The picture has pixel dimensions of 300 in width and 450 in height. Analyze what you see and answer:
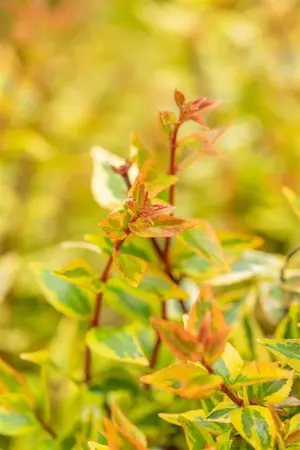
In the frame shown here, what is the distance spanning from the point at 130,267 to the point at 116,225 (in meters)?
0.04

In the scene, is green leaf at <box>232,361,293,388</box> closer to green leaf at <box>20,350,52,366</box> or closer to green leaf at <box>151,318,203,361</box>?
green leaf at <box>151,318,203,361</box>

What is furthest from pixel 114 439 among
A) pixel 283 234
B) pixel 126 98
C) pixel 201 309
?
pixel 126 98

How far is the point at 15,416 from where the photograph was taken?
0.57 metres

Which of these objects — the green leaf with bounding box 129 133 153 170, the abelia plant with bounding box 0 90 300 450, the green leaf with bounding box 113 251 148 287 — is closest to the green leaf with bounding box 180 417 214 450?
the abelia plant with bounding box 0 90 300 450

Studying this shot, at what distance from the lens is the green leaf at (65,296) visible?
60 cm

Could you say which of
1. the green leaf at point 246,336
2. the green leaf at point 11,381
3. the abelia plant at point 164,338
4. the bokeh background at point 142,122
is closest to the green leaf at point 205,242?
the abelia plant at point 164,338

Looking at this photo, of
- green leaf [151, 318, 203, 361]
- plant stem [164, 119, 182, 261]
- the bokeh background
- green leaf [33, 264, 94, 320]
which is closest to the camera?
green leaf [151, 318, 203, 361]

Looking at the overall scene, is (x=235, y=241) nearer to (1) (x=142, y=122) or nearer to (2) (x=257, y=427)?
(2) (x=257, y=427)

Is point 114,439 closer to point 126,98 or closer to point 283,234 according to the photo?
point 283,234

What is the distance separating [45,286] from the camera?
612 millimetres

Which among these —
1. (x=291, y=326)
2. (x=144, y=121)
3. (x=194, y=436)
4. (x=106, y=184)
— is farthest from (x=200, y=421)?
(x=144, y=121)

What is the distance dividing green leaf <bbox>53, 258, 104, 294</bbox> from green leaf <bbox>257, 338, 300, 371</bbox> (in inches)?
6.3

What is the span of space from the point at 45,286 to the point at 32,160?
2.43 feet

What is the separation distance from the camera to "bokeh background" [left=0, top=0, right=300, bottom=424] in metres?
Result: 1.21
